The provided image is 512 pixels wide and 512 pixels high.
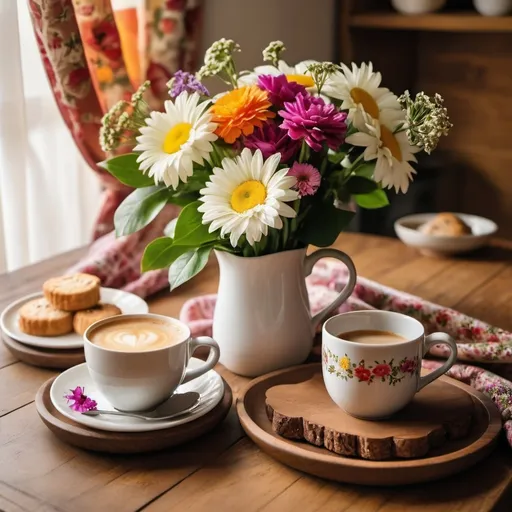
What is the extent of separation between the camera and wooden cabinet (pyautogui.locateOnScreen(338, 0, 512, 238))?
2.73m

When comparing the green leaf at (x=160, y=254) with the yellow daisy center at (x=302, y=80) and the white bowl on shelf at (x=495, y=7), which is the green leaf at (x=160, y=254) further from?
the white bowl on shelf at (x=495, y=7)

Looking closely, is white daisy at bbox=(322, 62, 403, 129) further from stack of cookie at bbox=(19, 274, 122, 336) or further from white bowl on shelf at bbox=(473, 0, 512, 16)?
white bowl on shelf at bbox=(473, 0, 512, 16)

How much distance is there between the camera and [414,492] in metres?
0.91

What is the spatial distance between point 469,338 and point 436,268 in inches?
14.2

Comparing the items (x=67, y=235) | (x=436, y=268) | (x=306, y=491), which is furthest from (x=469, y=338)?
(x=67, y=235)

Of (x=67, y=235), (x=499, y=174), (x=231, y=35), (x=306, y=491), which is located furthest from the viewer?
(x=499, y=174)

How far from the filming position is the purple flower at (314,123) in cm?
102

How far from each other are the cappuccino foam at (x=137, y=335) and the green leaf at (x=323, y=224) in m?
0.21

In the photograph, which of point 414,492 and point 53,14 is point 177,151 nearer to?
point 414,492

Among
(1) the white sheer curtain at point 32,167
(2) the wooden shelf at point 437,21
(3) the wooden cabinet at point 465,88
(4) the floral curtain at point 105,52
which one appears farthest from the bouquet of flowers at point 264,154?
(3) the wooden cabinet at point 465,88

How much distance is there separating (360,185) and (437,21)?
4.49 feet

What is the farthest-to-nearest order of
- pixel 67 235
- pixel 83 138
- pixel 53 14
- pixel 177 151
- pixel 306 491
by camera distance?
1. pixel 67 235
2. pixel 83 138
3. pixel 53 14
4. pixel 177 151
5. pixel 306 491

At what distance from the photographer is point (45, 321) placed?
124 centimetres

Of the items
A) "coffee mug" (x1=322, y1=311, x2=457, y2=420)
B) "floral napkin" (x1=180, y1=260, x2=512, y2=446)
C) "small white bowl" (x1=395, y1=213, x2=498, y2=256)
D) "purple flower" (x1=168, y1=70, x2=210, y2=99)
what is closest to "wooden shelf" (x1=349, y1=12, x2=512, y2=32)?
"small white bowl" (x1=395, y1=213, x2=498, y2=256)
